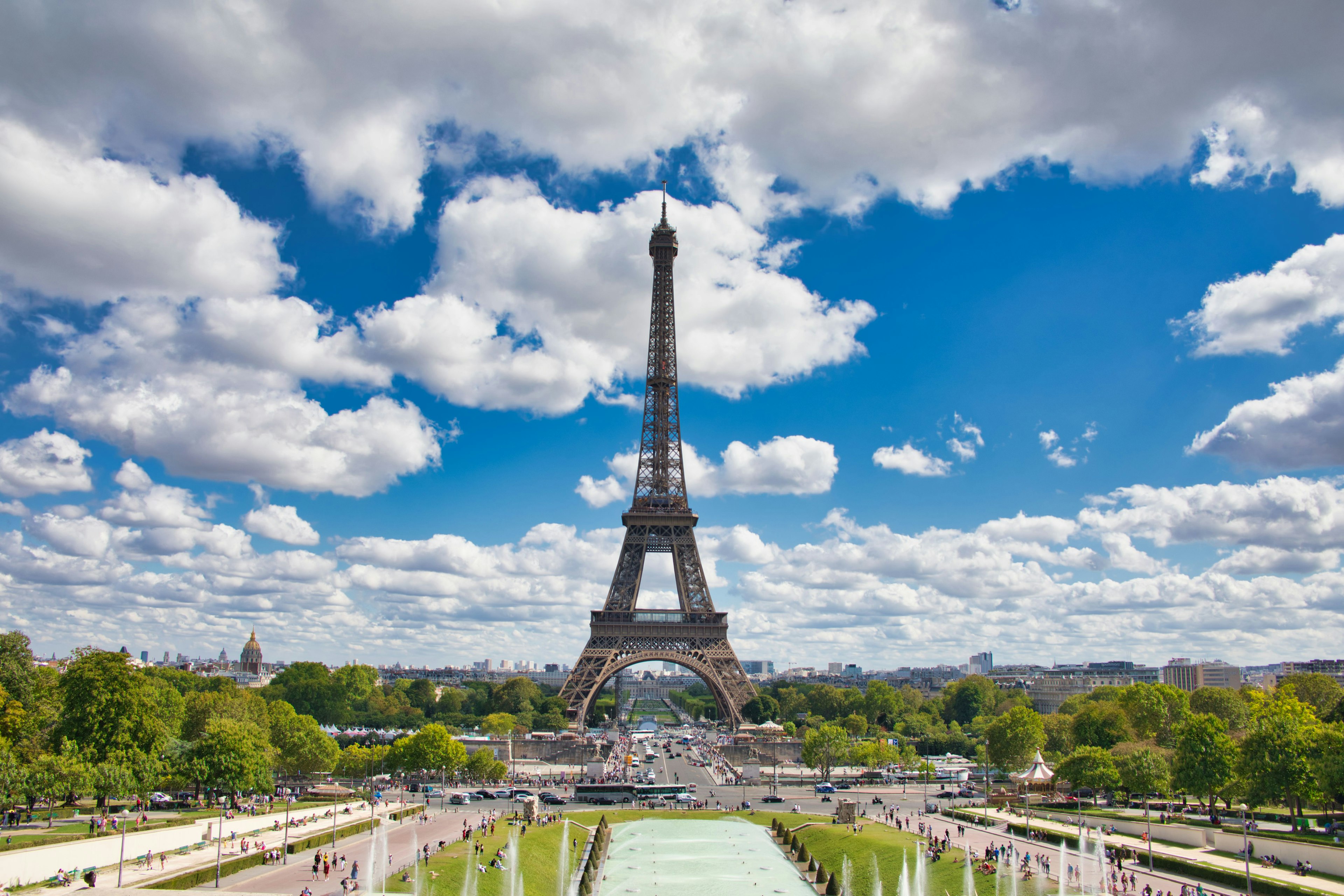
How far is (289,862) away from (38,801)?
23.3 metres

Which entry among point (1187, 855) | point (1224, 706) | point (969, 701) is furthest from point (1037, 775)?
point (969, 701)

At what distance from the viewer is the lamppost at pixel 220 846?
119 ft

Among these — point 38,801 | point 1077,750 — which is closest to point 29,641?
point 38,801

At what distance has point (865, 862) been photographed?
152ft

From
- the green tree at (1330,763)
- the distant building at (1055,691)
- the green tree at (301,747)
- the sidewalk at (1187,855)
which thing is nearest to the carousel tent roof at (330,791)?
the green tree at (301,747)

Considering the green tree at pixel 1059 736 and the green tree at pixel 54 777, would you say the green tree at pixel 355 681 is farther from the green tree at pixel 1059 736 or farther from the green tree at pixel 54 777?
the green tree at pixel 1059 736

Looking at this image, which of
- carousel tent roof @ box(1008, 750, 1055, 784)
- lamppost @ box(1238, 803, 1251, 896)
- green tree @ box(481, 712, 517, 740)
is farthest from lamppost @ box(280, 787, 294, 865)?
green tree @ box(481, 712, 517, 740)

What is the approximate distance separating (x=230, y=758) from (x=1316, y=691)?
98.6 metres

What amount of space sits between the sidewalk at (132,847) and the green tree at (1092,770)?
4683cm

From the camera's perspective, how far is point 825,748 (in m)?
84.0

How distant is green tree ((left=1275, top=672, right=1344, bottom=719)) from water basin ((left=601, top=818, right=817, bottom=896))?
60.9 metres

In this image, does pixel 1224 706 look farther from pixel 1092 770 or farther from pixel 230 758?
pixel 230 758

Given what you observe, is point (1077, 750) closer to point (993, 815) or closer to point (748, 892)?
point (993, 815)

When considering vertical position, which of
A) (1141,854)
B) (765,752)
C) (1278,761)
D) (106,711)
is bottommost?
(765,752)
